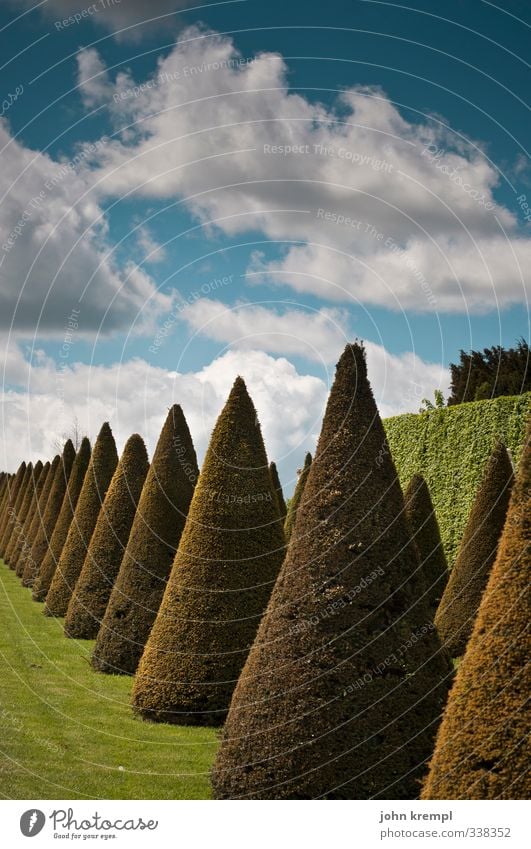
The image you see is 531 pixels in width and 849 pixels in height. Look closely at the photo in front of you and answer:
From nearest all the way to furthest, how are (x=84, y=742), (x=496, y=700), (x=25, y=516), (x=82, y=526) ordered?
(x=496, y=700), (x=84, y=742), (x=82, y=526), (x=25, y=516)

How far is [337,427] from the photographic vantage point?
10234 millimetres

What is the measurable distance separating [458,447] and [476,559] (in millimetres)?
8607

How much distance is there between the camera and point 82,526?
26.9 meters

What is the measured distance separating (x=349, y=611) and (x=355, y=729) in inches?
51.3

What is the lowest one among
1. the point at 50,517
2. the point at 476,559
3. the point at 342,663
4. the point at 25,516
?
the point at 342,663

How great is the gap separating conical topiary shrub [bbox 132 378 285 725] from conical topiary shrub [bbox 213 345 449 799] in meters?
4.13

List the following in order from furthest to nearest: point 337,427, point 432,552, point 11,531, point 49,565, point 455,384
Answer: point 11,531 → point 455,384 → point 49,565 → point 432,552 → point 337,427

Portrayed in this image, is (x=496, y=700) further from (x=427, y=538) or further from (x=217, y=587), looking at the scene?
(x=427, y=538)

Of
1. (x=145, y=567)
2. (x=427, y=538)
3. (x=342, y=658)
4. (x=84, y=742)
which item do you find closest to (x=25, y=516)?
(x=145, y=567)

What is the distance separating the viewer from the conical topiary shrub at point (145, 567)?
Result: 17.8m

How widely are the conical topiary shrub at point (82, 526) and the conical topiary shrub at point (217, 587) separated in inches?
468

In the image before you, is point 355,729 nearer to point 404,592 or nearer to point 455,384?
point 404,592
